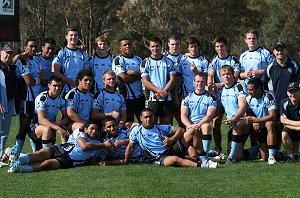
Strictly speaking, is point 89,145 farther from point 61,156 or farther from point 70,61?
point 70,61

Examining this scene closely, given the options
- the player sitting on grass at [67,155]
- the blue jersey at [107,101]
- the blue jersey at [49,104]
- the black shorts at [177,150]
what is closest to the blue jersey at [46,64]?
the blue jersey at [49,104]

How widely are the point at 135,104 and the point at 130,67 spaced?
0.67 m

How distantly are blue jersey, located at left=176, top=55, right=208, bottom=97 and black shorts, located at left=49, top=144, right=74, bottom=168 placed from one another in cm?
265

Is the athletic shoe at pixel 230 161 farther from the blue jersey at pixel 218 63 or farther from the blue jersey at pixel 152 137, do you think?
the blue jersey at pixel 218 63

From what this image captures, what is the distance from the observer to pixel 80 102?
1067 centimetres

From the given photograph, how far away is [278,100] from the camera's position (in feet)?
36.2

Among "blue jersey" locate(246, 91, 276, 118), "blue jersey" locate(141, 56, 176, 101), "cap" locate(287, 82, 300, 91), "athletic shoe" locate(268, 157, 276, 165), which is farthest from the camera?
"blue jersey" locate(141, 56, 176, 101)

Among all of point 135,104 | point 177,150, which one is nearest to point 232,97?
point 177,150

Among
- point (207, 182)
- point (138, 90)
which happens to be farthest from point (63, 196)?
point (138, 90)

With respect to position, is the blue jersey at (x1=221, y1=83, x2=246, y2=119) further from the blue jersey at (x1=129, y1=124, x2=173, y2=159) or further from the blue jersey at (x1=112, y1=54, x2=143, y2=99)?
the blue jersey at (x1=112, y1=54, x2=143, y2=99)

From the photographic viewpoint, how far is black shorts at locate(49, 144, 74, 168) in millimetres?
9719

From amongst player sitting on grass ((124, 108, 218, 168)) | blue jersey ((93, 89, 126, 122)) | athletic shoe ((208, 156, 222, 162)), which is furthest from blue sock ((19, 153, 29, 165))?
athletic shoe ((208, 156, 222, 162))

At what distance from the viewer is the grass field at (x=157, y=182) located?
770cm

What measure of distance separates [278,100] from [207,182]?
320cm
